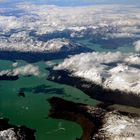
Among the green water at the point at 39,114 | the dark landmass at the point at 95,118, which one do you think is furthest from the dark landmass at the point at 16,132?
the dark landmass at the point at 95,118

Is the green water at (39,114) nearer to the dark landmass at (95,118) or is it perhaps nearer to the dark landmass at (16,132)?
the dark landmass at (16,132)

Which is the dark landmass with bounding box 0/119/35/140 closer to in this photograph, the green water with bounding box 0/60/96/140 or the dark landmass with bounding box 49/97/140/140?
the green water with bounding box 0/60/96/140

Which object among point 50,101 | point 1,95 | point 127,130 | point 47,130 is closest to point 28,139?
point 47,130

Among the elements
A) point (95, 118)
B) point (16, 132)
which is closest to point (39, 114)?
point (95, 118)

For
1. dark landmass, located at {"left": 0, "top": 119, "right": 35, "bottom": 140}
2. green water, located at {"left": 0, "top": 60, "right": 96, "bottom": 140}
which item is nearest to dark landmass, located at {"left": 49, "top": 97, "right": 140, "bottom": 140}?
green water, located at {"left": 0, "top": 60, "right": 96, "bottom": 140}

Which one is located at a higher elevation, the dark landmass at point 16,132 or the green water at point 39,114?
the dark landmass at point 16,132
